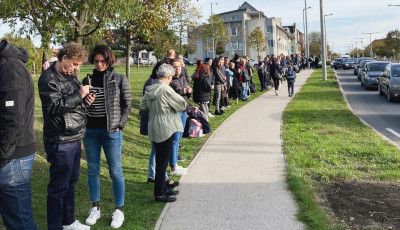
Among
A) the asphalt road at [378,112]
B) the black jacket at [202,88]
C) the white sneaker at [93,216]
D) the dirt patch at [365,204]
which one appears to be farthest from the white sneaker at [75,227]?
the asphalt road at [378,112]

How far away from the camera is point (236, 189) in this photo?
586cm

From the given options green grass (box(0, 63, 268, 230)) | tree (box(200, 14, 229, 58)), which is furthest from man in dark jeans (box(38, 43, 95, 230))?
tree (box(200, 14, 229, 58))

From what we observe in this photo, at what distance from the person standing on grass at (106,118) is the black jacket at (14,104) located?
47.6 inches

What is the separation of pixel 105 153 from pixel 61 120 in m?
0.89

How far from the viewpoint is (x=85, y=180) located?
643cm

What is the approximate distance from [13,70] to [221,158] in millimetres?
5103

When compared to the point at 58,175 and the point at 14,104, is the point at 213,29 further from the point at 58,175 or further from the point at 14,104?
the point at 14,104

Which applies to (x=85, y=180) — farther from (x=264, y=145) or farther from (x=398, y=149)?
(x=398, y=149)

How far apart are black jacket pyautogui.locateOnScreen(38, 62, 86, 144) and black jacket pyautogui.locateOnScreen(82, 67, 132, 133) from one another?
1.52 ft

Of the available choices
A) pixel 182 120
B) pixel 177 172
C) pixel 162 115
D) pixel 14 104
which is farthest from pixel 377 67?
pixel 14 104

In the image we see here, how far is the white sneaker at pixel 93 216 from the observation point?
4676mm

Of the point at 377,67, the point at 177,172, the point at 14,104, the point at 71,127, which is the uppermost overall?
the point at 377,67

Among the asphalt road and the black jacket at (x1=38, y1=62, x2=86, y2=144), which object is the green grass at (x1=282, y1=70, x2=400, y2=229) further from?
the black jacket at (x1=38, y1=62, x2=86, y2=144)

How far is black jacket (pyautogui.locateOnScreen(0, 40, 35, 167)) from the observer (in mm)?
3152
